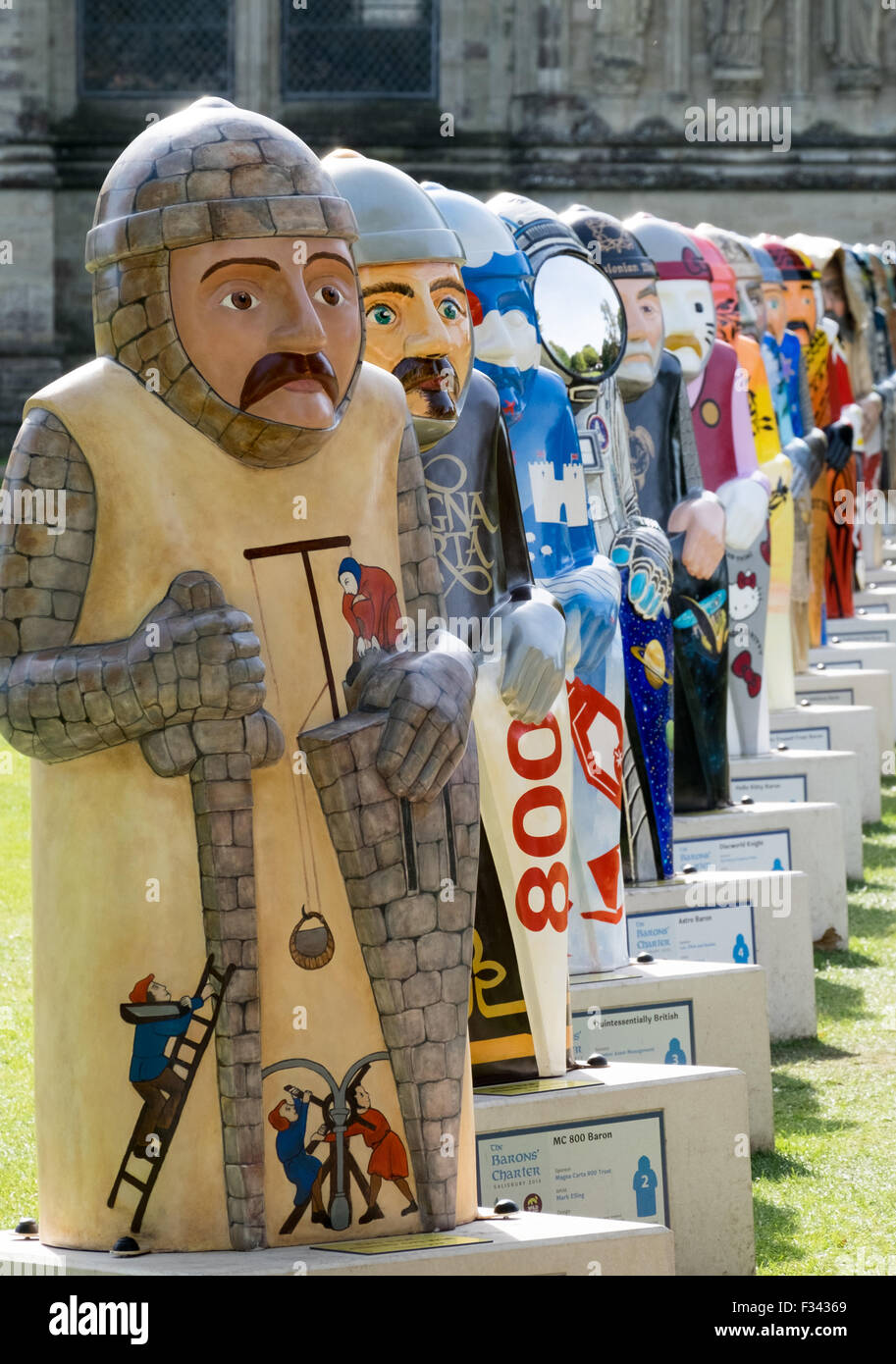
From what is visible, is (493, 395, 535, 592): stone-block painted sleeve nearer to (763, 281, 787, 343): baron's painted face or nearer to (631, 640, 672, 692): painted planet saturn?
(631, 640, 672, 692): painted planet saturn

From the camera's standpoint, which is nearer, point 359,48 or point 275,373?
point 275,373

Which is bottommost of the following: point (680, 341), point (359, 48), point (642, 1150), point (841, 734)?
point (642, 1150)

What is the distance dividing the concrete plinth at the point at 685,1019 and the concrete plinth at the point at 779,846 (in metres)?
0.95

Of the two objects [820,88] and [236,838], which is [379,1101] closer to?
[236,838]

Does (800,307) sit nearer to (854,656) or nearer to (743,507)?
(854,656)

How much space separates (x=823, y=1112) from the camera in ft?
16.5

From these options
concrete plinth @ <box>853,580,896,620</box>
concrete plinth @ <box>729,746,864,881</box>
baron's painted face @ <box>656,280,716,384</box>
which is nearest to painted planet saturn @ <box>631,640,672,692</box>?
baron's painted face @ <box>656,280,716,384</box>

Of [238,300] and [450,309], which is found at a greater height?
[450,309]

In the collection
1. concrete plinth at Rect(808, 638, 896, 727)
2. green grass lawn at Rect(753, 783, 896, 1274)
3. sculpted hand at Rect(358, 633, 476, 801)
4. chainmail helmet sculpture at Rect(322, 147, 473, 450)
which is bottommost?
green grass lawn at Rect(753, 783, 896, 1274)

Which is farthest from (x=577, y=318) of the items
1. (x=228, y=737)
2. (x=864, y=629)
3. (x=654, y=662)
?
(x=864, y=629)

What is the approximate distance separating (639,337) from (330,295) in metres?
2.33

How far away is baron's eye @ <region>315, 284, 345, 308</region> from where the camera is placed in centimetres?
286

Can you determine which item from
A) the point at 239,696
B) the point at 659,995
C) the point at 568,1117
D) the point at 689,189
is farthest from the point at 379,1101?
the point at 689,189

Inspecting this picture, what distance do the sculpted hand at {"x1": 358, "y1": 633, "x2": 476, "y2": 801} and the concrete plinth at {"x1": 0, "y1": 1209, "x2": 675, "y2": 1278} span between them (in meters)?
0.55
